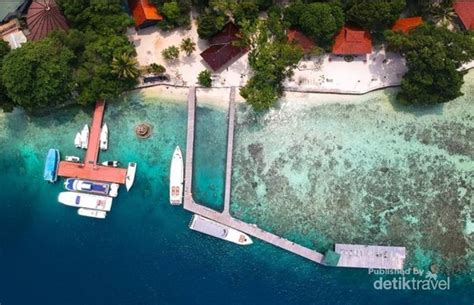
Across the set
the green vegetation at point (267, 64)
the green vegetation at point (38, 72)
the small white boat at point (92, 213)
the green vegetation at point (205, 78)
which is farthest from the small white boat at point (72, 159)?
the green vegetation at point (267, 64)

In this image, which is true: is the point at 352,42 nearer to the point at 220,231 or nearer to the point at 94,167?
the point at 220,231

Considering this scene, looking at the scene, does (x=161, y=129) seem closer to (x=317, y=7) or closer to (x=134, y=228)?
(x=134, y=228)

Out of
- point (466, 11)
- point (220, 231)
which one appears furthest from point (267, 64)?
point (466, 11)

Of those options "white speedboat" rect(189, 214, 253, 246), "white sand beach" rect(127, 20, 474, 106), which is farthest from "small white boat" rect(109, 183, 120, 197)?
"white sand beach" rect(127, 20, 474, 106)

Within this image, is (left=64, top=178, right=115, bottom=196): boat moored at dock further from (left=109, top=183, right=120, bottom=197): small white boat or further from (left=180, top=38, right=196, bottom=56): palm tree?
(left=180, top=38, right=196, bottom=56): palm tree

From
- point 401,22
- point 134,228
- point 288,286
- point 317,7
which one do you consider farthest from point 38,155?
point 401,22

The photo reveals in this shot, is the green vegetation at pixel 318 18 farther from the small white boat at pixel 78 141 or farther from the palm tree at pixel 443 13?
the small white boat at pixel 78 141
